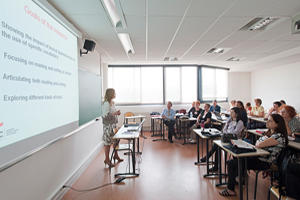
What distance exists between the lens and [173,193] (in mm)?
2568

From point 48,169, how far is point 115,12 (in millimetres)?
2616

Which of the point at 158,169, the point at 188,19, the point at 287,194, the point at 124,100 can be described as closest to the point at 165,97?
the point at 124,100

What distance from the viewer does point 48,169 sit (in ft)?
7.07

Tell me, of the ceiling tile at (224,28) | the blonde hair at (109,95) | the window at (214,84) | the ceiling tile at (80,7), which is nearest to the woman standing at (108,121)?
the blonde hair at (109,95)

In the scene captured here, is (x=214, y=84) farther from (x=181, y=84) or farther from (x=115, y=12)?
(x=115, y=12)

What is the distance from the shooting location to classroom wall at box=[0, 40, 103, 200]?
154 centimetres

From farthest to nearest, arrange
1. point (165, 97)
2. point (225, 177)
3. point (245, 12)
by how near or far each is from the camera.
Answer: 1. point (165, 97)
2. point (225, 177)
3. point (245, 12)

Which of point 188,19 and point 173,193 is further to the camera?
point 188,19

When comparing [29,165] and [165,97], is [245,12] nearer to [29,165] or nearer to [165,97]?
[29,165]

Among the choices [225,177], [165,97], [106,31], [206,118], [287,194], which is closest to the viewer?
[287,194]

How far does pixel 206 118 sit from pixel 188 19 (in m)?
3.09

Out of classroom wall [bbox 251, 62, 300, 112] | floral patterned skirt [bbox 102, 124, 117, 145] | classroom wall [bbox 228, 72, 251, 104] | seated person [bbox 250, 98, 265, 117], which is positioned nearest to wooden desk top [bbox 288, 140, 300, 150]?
seated person [bbox 250, 98, 265, 117]

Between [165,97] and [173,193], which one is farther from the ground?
[165,97]

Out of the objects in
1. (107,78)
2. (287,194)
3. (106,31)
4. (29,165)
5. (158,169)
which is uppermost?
(106,31)
